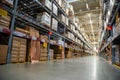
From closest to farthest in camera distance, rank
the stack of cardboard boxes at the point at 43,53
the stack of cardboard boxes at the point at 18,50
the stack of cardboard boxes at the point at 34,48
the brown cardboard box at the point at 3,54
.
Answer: the brown cardboard box at the point at 3,54 → the stack of cardboard boxes at the point at 18,50 → the stack of cardboard boxes at the point at 34,48 → the stack of cardboard boxes at the point at 43,53

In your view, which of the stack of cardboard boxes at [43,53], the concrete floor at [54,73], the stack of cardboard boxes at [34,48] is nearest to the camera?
the concrete floor at [54,73]

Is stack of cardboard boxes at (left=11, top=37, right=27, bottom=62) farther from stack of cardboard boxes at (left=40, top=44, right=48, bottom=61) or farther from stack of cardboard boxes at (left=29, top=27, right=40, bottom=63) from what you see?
stack of cardboard boxes at (left=40, top=44, right=48, bottom=61)

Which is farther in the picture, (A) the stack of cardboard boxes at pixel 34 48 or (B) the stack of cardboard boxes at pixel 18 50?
(A) the stack of cardboard boxes at pixel 34 48

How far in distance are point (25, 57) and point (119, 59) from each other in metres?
3.38

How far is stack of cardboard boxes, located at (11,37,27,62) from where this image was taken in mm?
3100

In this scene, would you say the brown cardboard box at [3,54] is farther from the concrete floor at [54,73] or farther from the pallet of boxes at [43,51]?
the pallet of boxes at [43,51]

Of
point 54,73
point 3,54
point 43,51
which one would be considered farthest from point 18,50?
A: point 54,73

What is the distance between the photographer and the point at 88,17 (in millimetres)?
17391

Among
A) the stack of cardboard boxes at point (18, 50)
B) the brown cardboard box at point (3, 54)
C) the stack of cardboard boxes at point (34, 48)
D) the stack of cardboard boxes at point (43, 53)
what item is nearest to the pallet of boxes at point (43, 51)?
the stack of cardboard boxes at point (43, 53)

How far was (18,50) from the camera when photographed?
10.7ft

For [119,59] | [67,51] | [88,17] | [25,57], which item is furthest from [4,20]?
[88,17]

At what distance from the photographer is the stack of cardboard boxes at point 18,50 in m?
3.10

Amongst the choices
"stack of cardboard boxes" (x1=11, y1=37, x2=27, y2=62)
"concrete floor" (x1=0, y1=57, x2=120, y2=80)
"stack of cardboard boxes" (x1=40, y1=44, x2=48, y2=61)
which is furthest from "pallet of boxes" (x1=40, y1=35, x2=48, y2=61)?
"concrete floor" (x1=0, y1=57, x2=120, y2=80)

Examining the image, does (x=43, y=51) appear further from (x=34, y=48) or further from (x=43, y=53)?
(x=34, y=48)
